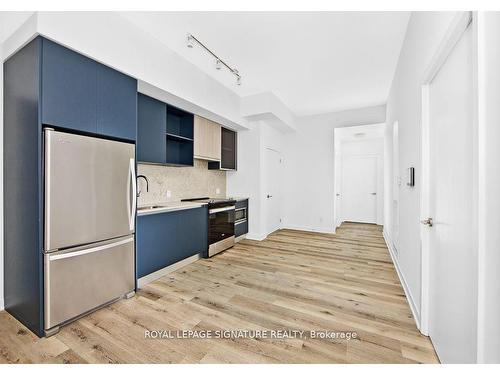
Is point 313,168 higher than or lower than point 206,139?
lower

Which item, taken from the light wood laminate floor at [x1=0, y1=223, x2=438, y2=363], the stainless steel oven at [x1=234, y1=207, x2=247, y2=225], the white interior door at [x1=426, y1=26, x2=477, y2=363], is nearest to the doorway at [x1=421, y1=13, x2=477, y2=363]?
the white interior door at [x1=426, y1=26, x2=477, y2=363]

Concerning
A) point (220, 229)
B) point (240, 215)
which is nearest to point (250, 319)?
point (220, 229)

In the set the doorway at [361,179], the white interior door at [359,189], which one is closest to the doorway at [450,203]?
the doorway at [361,179]

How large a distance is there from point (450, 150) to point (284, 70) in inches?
104

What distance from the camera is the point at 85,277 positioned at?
6.64ft

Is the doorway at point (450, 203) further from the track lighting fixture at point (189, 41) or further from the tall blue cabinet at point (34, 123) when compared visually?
the tall blue cabinet at point (34, 123)

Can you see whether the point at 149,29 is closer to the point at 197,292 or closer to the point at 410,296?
the point at 197,292

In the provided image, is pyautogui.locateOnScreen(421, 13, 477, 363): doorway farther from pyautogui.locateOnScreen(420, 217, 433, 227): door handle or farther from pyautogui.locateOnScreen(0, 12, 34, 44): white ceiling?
pyautogui.locateOnScreen(0, 12, 34, 44): white ceiling

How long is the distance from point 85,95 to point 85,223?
1.10 m

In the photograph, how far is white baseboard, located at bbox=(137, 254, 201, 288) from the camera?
271cm

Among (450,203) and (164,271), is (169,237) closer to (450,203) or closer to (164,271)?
(164,271)
